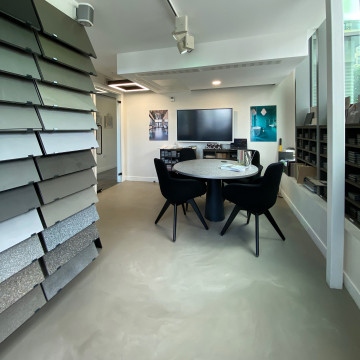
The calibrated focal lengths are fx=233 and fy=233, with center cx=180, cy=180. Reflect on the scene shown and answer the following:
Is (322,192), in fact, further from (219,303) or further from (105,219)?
(105,219)

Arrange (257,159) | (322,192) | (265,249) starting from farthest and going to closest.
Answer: (257,159) < (322,192) < (265,249)

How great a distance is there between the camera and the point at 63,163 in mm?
1908

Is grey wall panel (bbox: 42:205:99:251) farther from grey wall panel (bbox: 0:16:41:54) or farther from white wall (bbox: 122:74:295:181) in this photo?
white wall (bbox: 122:74:295:181)

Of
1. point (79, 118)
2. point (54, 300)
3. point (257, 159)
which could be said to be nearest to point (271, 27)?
point (257, 159)

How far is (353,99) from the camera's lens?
7.54ft

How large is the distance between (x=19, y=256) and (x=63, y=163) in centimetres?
76

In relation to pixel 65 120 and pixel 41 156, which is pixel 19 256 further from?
pixel 65 120

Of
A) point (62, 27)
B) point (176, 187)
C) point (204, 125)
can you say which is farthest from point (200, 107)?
point (62, 27)

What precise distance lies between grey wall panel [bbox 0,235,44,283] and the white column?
7.17 ft

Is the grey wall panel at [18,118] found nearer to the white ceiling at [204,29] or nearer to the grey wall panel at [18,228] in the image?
the grey wall panel at [18,228]

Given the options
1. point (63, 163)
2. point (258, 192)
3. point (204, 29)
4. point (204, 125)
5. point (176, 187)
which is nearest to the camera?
point (63, 163)

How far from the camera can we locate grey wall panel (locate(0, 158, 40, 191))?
1.40m

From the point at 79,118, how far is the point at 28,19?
0.75 meters

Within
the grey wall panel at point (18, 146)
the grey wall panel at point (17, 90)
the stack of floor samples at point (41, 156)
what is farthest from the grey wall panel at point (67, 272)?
the grey wall panel at point (17, 90)
